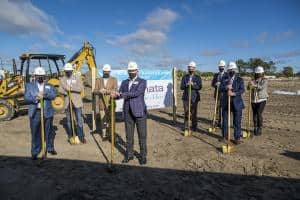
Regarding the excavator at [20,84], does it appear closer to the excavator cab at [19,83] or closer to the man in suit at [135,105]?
the excavator cab at [19,83]

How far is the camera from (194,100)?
28.5 feet

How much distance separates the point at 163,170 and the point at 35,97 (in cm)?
316

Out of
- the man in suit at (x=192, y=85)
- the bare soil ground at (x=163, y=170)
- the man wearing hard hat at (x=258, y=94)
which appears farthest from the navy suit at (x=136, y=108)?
the man wearing hard hat at (x=258, y=94)

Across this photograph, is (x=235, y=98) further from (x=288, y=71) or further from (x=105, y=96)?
(x=288, y=71)

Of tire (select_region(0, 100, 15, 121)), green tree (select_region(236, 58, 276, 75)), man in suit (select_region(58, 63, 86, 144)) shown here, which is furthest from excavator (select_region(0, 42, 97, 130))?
green tree (select_region(236, 58, 276, 75))

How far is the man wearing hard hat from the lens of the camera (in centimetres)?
836

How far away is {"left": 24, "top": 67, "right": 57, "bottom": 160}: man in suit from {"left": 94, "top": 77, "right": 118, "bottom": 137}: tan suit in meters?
1.51

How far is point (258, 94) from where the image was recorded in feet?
27.5

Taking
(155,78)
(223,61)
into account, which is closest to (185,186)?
(223,61)

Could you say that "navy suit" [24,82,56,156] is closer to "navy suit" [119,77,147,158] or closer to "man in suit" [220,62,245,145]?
"navy suit" [119,77,147,158]

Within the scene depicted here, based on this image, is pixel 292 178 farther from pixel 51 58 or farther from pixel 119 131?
pixel 51 58

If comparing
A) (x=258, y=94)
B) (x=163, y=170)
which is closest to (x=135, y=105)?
(x=163, y=170)

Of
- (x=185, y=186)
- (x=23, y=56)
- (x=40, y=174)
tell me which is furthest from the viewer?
(x=23, y=56)

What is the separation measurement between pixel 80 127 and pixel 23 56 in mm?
6087
